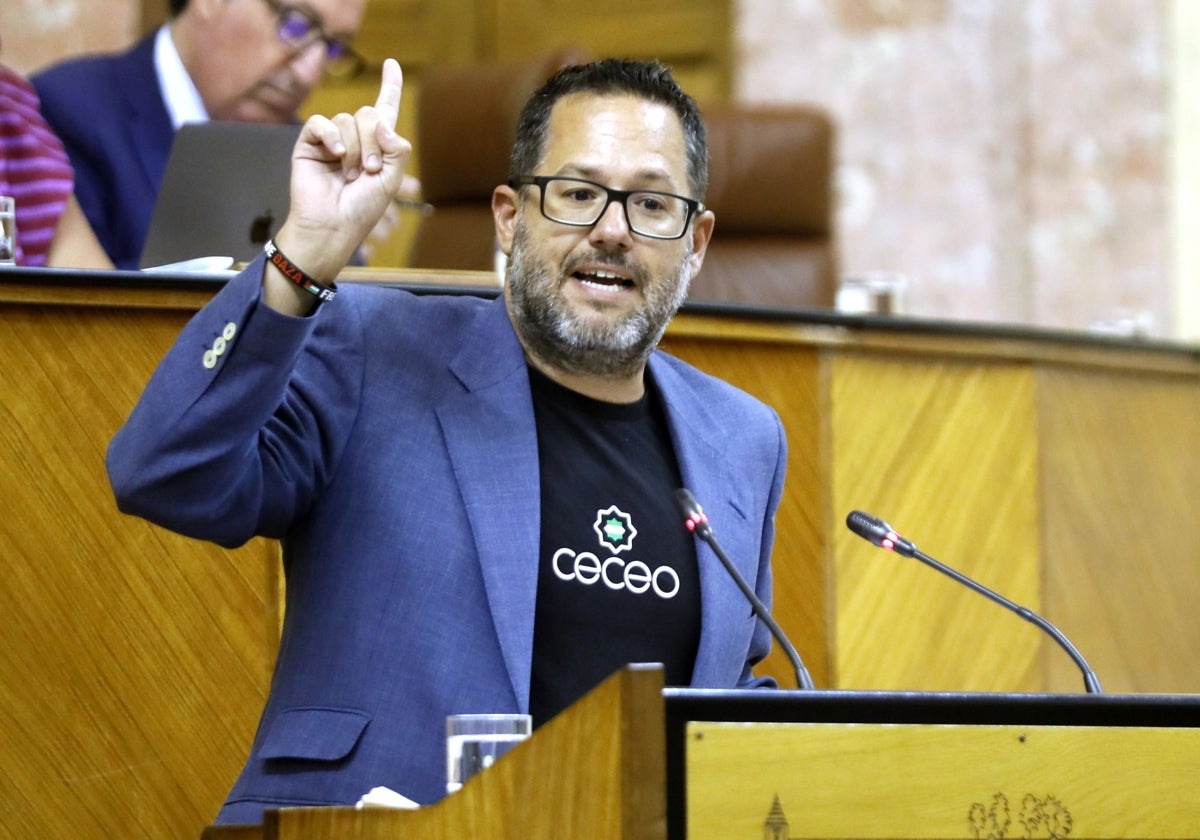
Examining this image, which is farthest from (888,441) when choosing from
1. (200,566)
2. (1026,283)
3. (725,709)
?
(1026,283)

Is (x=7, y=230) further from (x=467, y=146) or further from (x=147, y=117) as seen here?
(x=467, y=146)

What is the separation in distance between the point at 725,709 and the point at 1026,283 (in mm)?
4408

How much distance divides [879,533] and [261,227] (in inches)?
52.7

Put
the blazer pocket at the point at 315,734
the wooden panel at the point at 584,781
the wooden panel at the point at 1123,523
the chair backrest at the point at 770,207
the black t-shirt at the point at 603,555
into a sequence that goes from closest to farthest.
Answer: the wooden panel at the point at 584,781 → the blazer pocket at the point at 315,734 → the black t-shirt at the point at 603,555 → the wooden panel at the point at 1123,523 → the chair backrest at the point at 770,207

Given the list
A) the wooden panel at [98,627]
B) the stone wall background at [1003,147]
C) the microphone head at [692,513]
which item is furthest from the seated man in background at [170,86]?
the stone wall background at [1003,147]

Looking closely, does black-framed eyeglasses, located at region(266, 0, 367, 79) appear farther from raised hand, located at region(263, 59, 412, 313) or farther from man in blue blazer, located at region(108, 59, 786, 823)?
raised hand, located at region(263, 59, 412, 313)

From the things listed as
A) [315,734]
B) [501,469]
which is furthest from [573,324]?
[315,734]

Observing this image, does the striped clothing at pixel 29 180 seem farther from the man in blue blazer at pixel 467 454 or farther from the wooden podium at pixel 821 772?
the wooden podium at pixel 821 772

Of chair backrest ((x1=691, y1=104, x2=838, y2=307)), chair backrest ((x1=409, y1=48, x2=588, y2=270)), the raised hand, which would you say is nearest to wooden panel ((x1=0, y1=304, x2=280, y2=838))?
the raised hand

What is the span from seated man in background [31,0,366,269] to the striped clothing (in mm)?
264

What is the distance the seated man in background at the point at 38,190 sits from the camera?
9.40 ft

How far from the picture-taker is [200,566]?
2.34m

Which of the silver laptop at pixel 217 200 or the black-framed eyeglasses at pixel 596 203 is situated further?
the silver laptop at pixel 217 200

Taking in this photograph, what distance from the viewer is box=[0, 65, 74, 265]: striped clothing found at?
2865 mm
